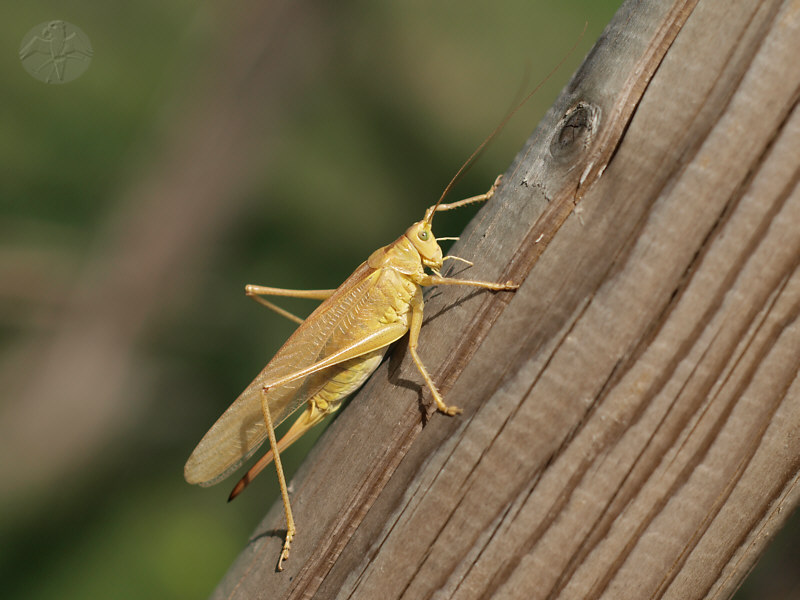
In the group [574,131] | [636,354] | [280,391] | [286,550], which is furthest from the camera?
[280,391]

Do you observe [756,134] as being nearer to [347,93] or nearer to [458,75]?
[347,93]

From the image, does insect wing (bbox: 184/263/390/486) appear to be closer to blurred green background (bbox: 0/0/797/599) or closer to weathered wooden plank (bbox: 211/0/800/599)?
blurred green background (bbox: 0/0/797/599)

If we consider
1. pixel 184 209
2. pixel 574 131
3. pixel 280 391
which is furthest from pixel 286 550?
pixel 184 209

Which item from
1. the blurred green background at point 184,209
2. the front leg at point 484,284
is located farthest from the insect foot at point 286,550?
the blurred green background at point 184,209

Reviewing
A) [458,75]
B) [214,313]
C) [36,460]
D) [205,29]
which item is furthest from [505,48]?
[36,460]

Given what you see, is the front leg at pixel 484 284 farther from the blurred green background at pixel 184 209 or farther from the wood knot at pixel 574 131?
the blurred green background at pixel 184 209

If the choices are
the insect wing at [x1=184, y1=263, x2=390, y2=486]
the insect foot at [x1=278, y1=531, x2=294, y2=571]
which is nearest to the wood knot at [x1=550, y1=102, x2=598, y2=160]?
the insect foot at [x1=278, y1=531, x2=294, y2=571]

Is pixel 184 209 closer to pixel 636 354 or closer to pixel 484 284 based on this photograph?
A: pixel 484 284
